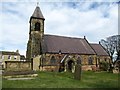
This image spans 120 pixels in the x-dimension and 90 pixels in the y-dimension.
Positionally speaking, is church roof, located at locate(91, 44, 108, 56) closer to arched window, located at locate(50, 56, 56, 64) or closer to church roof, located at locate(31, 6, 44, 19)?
arched window, located at locate(50, 56, 56, 64)

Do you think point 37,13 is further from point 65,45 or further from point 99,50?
point 99,50

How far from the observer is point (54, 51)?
40.3 meters

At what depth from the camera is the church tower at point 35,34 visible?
41.1 metres

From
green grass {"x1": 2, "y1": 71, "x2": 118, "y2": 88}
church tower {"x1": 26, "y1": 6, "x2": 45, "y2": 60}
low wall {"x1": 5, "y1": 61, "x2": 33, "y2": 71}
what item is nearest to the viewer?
green grass {"x1": 2, "y1": 71, "x2": 118, "y2": 88}

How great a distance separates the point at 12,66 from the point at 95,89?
40.1 feet

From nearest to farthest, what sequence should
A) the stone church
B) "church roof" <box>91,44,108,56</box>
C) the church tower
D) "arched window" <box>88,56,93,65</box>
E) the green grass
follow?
the green grass < the stone church < the church tower < "arched window" <box>88,56,93,65</box> < "church roof" <box>91,44,108,56</box>

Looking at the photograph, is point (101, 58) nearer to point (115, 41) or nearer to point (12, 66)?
point (115, 41)

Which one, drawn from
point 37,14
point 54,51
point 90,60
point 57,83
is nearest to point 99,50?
point 90,60

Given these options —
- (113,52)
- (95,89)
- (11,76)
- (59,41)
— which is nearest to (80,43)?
(59,41)

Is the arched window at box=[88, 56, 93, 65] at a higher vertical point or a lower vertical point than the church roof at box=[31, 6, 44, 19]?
lower

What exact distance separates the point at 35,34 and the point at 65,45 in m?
7.70

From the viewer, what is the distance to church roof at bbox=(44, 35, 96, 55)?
135 ft

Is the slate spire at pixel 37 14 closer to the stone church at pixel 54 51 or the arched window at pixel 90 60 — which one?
A: the stone church at pixel 54 51

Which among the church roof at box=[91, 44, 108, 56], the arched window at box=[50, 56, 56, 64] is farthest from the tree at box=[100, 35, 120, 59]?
the arched window at box=[50, 56, 56, 64]
